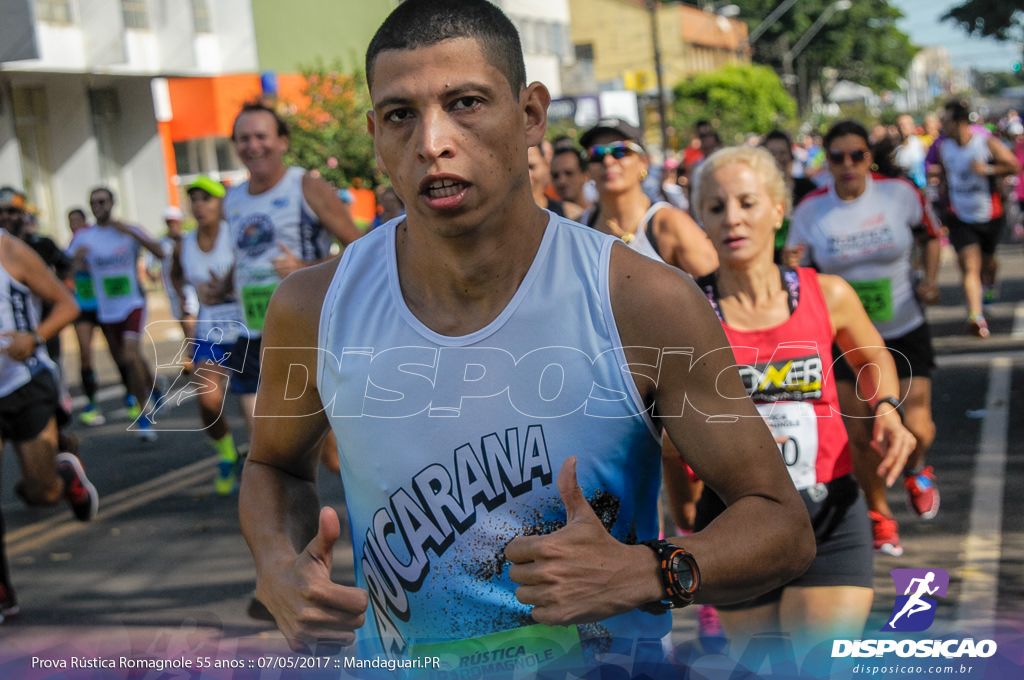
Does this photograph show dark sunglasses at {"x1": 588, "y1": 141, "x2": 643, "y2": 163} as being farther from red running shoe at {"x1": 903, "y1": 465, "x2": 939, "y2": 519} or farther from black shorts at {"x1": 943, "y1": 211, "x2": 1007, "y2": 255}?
black shorts at {"x1": 943, "y1": 211, "x2": 1007, "y2": 255}

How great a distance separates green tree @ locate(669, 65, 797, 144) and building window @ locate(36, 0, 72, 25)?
31.3m

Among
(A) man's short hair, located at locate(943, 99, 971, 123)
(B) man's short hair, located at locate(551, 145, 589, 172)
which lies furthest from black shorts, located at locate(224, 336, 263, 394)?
(A) man's short hair, located at locate(943, 99, 971, 123)

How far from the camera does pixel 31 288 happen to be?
20.4 ft

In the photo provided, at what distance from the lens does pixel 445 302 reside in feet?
6.93

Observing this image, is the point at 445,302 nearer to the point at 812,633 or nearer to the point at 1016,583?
the point at 812,633

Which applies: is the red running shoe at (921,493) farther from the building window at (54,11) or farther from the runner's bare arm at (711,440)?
the building window at (54,11)

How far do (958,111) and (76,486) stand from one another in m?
8.80

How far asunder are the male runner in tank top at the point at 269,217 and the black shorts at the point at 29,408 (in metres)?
1.05

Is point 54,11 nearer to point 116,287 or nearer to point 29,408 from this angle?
point 116,287

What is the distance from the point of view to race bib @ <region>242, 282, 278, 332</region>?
657cm

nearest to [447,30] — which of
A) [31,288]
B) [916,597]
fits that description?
[916,597]

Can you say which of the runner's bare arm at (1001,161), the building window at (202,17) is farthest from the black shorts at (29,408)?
the building window at (202,17)

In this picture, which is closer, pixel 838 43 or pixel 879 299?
pixel 879 299

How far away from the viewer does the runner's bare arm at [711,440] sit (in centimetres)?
192
